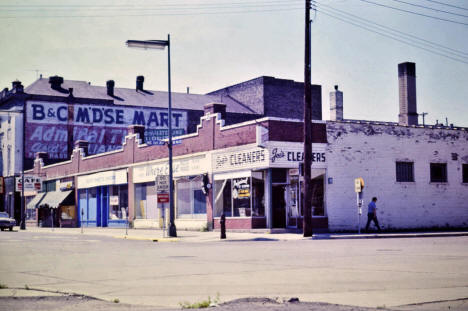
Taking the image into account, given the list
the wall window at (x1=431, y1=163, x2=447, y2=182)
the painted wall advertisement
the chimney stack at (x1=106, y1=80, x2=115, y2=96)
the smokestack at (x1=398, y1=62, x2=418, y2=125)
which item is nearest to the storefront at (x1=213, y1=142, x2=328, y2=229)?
the wall window at (x1=431, y1=163, x2=447, y2=182)

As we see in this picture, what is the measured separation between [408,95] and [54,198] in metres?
33.9

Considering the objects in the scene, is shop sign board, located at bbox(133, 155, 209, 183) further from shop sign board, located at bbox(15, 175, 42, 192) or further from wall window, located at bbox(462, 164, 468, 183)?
shop sign board, located at bbox(15, 175, 42, 192)

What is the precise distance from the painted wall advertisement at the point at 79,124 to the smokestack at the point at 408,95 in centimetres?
2620

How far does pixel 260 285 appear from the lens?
35.0 feet

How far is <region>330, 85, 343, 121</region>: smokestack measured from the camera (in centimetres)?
4819

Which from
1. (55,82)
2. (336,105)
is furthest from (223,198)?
(55,82)

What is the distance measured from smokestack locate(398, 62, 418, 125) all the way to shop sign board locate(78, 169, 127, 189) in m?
20.8

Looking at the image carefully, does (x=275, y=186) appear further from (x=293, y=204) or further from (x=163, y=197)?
(x=163, y=197)

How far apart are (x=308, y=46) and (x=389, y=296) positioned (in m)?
20.0

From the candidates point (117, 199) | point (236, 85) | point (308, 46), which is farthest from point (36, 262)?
point (236, 85)

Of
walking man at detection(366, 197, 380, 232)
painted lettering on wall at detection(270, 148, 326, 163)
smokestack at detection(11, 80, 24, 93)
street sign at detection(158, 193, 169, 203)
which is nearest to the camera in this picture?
street sign at detection(158, 193, 169, 203)

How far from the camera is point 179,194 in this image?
3922cm

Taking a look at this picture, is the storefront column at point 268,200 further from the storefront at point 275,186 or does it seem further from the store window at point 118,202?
the store window at point 118,202

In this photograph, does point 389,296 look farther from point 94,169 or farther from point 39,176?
point 39,176
